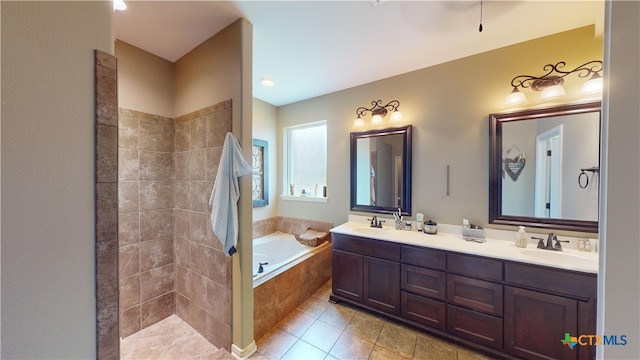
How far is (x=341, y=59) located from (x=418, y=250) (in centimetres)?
202

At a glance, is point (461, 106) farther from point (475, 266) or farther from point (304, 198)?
point (304, 198)

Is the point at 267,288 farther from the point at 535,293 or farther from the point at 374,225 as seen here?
the point at 535,293

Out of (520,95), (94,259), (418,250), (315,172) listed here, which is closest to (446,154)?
(520,95)

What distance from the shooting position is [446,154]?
223 centimetres

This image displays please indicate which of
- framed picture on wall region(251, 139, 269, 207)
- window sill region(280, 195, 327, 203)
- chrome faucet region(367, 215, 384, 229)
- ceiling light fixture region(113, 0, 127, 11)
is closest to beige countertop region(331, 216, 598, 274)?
chrome faucet region(367, 215, 384, 229)

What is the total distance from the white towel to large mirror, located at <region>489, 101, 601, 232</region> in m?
2.31

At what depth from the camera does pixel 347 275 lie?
2.28 metres

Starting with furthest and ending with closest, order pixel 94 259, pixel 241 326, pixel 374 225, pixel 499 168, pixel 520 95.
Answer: pixel 374 225, pixel 499 168, pixel 520 95, pixel 241 326, pixel 94 259

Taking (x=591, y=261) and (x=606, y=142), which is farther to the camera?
(x=591, y=261)

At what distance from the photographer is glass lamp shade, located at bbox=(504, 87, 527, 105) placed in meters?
1.86

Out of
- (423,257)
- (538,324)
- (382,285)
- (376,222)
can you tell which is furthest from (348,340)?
(538,324)

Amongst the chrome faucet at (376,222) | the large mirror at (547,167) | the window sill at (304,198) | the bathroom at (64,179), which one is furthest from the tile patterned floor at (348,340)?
the bathroom at (64,179)

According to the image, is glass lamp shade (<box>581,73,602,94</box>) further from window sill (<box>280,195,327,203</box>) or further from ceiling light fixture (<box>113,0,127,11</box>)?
ceiling light fixture (<box>113,0,127,11</box>)

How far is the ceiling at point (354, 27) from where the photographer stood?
1496 mm
